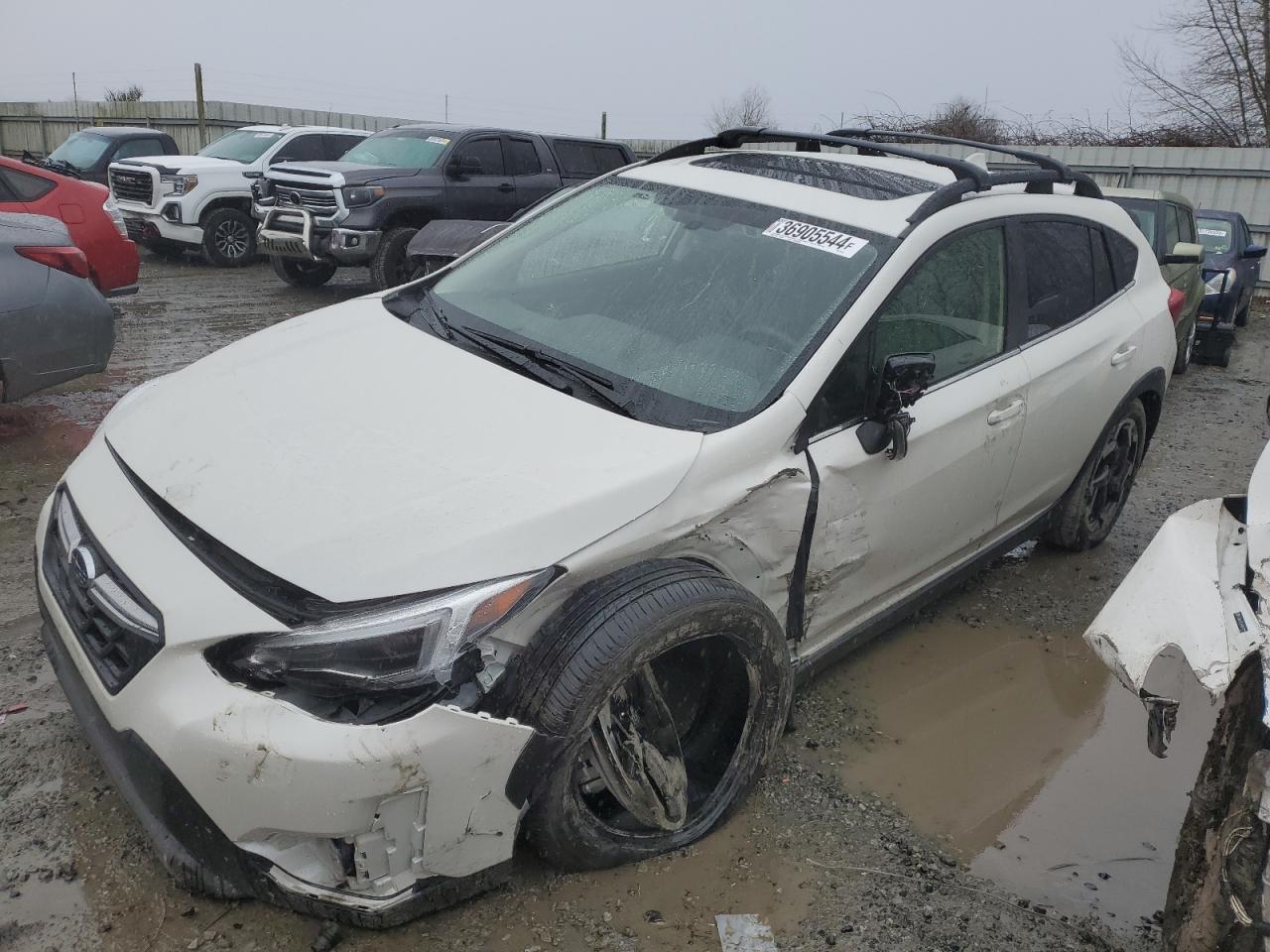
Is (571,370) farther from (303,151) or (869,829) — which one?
(303,151)

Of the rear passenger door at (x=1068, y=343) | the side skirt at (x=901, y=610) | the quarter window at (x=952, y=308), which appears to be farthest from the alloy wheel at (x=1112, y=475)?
the quarter window at (x=952, y=308)

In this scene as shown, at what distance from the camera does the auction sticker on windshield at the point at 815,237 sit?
3.16 m

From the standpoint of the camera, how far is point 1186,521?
7.36 feet

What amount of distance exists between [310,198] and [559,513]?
9.20m

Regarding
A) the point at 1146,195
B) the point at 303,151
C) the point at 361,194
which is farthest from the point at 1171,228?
the point at 303,151

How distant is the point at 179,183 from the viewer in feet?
38.2

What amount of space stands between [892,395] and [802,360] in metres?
0.31

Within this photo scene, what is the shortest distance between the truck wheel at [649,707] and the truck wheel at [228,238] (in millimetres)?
11266

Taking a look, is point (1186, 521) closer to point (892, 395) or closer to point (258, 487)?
point (892, 395)

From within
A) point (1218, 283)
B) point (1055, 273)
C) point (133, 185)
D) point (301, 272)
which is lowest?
point (301, 272)

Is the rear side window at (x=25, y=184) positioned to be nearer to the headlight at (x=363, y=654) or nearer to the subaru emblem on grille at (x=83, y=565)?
the subaru emblem on grille at (x=83, y=565)

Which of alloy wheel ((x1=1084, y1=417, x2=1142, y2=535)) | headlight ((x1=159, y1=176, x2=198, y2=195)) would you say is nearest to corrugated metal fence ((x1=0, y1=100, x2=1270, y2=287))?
headlight ((x1=159, y1=176, x2=198, y2=195))

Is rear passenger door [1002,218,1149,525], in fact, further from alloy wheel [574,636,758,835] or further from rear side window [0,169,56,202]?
rear side window [0,169,56,202]

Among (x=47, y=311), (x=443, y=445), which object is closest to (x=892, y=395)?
(x=443, y=445)
